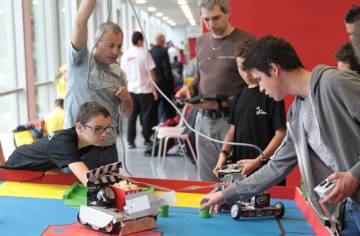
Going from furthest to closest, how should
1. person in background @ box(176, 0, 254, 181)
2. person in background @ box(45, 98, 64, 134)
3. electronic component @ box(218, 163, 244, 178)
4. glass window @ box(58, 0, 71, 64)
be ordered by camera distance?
glass window @ box(58, 0, 71, 64), person in background @ box(45, 98, 64, 134), person in background @ box(176, 0, 254, 181), electronic component @ box(218, 163, 244, 178)

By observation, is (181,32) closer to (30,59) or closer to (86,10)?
(30,59)

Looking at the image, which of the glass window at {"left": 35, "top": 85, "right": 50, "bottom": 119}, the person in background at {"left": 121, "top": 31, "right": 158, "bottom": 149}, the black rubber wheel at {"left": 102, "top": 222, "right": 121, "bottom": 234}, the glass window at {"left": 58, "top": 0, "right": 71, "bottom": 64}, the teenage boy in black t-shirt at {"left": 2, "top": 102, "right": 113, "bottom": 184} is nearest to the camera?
the black rubber wheel at {"left": 102, "top": 222, "right": 121, "bottom": 234}

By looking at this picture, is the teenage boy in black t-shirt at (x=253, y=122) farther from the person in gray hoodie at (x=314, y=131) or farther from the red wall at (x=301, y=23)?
the red wall at (x=301, y=23)

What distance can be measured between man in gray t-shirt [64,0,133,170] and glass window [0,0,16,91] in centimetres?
303

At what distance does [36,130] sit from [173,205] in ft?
9.14

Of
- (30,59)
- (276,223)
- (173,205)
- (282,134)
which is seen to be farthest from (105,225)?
(30,59)

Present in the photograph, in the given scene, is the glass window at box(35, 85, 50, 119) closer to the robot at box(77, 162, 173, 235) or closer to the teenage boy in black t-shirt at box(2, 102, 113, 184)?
the teenage boy in black t-shirt at box(2, 102, 113, 184)

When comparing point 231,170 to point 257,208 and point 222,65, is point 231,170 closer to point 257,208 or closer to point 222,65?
point 257,208

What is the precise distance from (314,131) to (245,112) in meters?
0.82

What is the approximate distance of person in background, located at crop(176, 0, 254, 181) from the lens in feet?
8.37

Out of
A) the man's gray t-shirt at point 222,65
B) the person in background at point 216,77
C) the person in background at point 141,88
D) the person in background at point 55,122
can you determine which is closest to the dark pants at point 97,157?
the person in background at point 216,77

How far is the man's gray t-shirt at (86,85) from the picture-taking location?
2.34 m

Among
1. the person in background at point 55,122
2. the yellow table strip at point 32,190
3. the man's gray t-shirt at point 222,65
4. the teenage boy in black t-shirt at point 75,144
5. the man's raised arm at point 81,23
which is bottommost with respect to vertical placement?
the person in background at point 55,122

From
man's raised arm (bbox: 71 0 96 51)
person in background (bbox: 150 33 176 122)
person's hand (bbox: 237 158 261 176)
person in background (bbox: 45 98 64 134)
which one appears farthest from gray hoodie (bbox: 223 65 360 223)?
person in background (bbox: 150 33 176 122)
